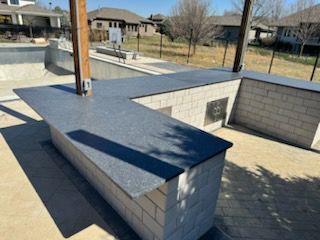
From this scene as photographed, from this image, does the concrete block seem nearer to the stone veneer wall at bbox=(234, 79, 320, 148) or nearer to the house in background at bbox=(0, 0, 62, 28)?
the stone veneer wall at bbox=(234, 79, 320, 148)

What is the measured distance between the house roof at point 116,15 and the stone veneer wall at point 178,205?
3924cm

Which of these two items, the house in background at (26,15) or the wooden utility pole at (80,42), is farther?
the house in background at (26,15)

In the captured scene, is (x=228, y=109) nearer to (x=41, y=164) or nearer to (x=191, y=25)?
(x=41, y=164)

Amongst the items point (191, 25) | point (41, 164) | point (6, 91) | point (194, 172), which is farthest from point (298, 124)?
point (191, 25)

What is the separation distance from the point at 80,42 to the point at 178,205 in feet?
8.91

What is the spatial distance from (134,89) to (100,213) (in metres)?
2.29

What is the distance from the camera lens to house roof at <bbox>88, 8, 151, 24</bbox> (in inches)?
1474

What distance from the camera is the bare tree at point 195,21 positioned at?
18.5 meters

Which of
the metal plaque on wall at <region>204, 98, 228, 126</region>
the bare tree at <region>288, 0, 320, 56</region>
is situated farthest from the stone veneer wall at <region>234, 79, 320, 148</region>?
the bare tree at <region>288, 0, 320, 56</region>

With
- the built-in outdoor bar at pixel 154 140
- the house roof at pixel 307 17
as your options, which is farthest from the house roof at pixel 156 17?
the built-in outdoor bar at pixel 154 140

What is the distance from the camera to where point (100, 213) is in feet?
9.16

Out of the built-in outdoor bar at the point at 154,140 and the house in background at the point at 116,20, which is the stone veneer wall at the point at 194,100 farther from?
the house in background at the point at 116,20

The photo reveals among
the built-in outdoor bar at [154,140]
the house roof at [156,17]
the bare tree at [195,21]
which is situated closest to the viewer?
the built-in outdoor bar at [154,140]

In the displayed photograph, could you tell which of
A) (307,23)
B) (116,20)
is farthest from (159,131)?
(116,20)
